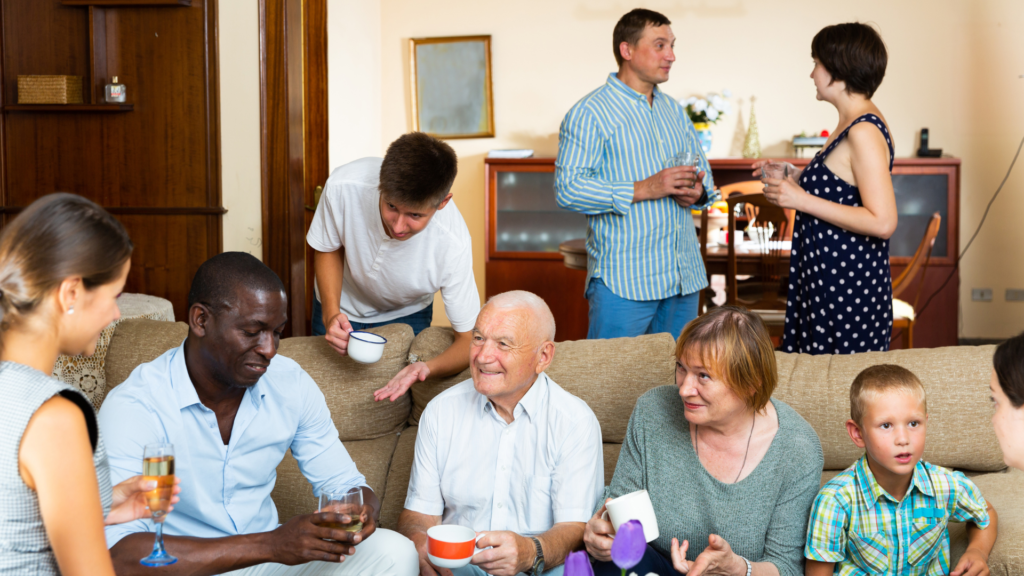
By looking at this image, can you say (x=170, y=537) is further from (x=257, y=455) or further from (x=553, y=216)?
(x=553, y=216)

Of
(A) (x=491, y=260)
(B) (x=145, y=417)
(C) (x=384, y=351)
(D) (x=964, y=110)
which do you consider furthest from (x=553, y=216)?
(B) (x=145, y=417)

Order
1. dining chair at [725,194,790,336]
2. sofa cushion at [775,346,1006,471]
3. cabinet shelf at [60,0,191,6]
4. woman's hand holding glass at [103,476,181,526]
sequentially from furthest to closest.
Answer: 1. dining chair at [725,194,790,336]
2. cabinet shelf at [60,0,191,6]
3. sofa cushion at [775,346,1006,471]
4. woman's hand holding glass at [103,476,181,526]

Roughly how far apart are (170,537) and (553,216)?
428 centimetres

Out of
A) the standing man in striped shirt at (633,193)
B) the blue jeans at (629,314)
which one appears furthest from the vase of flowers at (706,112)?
the blue jeans at (629,314)

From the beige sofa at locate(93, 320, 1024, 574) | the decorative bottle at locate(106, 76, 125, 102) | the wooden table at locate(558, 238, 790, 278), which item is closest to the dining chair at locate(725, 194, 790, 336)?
the wooden table at locate(558, 238, 790, 278)

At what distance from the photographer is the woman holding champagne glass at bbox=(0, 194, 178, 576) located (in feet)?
3.24

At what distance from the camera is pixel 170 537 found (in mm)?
1422

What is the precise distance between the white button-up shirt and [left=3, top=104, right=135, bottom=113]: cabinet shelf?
2210mm

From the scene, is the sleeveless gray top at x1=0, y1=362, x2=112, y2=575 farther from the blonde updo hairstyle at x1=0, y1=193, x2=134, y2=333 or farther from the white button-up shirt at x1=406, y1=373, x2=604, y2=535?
the white button-up shirt at x1=406, y1=373, x2=604, y2=535

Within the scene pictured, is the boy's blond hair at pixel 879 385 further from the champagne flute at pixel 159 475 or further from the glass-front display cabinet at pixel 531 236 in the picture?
the glass-front display cabinet at pixel 531 236

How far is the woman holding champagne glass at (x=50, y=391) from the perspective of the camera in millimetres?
989

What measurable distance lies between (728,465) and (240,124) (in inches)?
93.1

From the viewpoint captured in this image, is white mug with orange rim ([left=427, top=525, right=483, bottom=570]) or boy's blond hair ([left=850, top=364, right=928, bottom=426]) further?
boy's blond hair ([left=850, top=364, right=928, bottom=426])

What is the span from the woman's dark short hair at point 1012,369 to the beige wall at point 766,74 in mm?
4157
